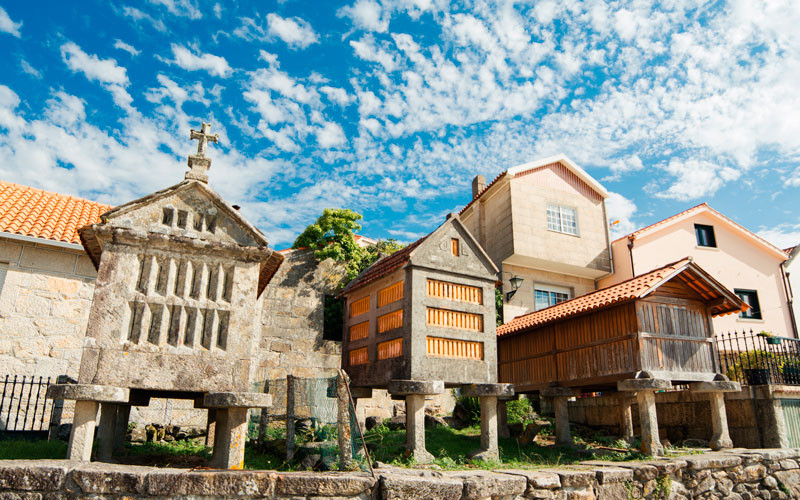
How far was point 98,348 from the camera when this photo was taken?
635 cm

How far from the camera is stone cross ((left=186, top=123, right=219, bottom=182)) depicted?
750cm

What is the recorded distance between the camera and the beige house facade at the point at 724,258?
21156 mm

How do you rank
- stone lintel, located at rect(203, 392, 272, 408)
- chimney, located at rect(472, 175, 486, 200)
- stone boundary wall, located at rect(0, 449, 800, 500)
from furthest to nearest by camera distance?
chimney, located at rect(472, 175, 486, 200) → stone lintel, located at rect(203, 392, 272, 408) → stone boundary wall, located at rect(0, 449, 800, 500)

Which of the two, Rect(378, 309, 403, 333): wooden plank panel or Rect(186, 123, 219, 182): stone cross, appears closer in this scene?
Rect(186, 123, 219, 182): stone cross

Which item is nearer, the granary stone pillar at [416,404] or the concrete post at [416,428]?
the granary stone pillar at [416,404]

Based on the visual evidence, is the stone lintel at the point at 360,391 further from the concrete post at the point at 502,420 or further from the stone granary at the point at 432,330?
the concrete post at the point at 502,420

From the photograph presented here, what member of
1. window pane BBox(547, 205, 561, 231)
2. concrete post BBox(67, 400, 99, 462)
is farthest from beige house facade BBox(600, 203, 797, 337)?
concrete post BBox(67, 400, 99, 462)

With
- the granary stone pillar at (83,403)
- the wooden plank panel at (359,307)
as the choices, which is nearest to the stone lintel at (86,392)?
the granary stone pillar at (83,403)

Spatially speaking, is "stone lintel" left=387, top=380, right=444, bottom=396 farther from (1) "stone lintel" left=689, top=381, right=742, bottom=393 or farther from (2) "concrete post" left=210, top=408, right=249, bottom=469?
(1) "stone lintel" left=689, top=381, right=742, bottom=393

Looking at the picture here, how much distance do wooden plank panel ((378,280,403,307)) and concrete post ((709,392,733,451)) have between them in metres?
7.35

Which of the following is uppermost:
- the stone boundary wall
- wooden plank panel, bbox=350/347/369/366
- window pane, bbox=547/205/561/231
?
window pane, bbox=547/205/561/231

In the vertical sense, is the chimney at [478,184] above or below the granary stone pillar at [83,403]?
above

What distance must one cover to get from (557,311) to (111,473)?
36.4 feet

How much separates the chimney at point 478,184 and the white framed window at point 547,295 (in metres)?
5.28
